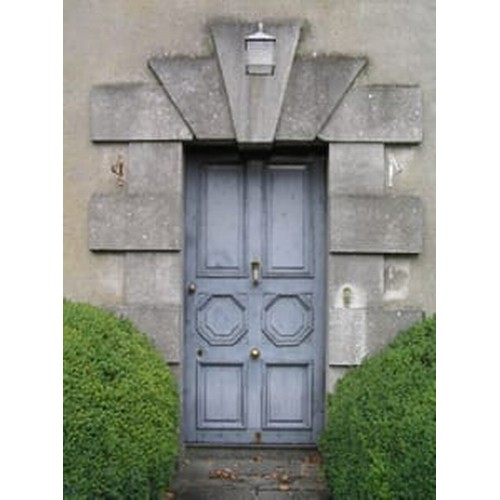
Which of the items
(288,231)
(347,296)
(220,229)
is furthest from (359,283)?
(220,229)

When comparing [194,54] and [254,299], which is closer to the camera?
[194,54]

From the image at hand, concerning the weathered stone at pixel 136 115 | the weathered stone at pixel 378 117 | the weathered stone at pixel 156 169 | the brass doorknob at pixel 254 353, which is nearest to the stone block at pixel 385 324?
the brass doorknob at pixel 254 353

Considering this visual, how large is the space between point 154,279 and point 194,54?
5.53 ft

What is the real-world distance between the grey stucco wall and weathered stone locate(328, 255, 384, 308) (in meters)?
0.09

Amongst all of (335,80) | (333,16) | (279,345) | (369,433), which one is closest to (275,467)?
(279,345)

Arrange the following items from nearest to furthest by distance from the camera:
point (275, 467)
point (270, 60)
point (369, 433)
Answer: point (369, 433) < point (270, 60) < point (275, 467)

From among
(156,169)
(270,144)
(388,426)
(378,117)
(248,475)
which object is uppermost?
(378,117)

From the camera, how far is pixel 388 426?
496 centimetres

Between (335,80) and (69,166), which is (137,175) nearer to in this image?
(69,166)

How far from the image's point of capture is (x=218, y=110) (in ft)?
20.8

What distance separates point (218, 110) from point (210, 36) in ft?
1.81

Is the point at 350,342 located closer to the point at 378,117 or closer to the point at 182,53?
the point at 378,117

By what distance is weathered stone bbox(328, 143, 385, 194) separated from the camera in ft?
20.8

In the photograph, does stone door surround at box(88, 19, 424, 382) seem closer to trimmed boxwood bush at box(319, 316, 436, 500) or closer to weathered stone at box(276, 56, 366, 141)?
weathered stone at box(276, 56, 366, 141)
